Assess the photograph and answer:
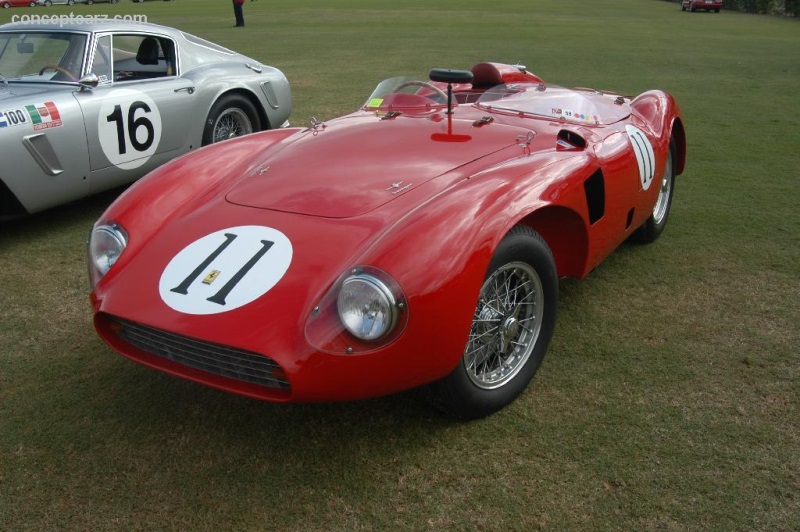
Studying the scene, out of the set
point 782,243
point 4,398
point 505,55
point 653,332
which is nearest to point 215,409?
point 4,398

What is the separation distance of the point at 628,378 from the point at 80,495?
2117mm

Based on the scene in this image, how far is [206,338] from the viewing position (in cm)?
218

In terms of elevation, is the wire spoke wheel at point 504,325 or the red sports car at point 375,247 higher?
the red sports car at point 375,247

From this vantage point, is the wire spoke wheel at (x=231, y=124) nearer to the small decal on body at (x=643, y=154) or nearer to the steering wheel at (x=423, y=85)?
the steering wheel at (x=423, y=85)

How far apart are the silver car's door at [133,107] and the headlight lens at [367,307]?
3282 millimetres

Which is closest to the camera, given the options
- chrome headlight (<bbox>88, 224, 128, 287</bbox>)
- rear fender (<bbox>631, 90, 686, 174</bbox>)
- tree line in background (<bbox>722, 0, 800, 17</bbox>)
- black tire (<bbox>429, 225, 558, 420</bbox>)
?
black tire (<bbox>429, 225, 558, 420</bbox>)

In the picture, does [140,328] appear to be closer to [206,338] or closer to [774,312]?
[206,338]

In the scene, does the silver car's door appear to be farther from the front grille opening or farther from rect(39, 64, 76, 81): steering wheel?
the front grille opening

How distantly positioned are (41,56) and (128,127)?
794 mm

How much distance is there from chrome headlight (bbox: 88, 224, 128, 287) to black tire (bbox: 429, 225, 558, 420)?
4.36 feet

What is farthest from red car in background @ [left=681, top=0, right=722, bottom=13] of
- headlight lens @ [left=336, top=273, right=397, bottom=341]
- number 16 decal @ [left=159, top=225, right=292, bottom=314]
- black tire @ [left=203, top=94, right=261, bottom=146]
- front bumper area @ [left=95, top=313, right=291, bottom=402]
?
front bumper area @ [left=95, top=313, right=291, bottom=402]

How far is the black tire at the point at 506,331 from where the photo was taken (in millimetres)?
2473

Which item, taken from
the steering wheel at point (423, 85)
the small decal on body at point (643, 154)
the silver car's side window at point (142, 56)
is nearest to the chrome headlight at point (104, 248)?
the steering wheel at point (423, 85)

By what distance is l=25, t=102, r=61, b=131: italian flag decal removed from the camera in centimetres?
430
